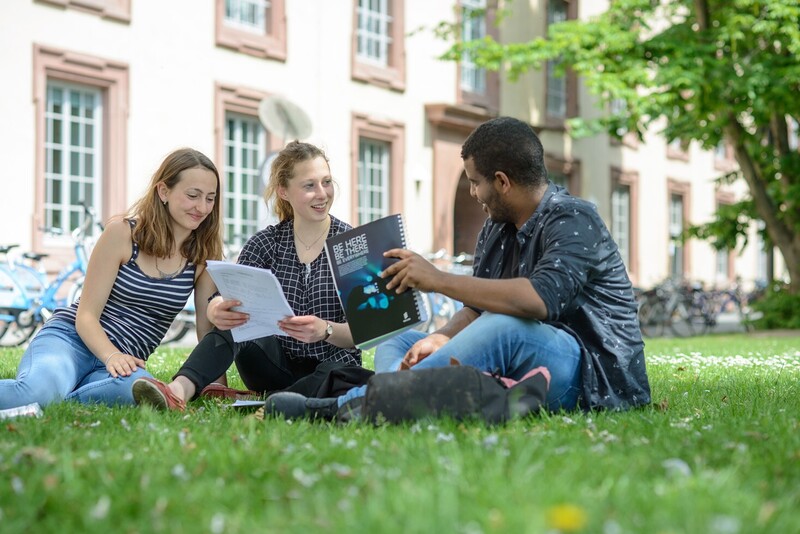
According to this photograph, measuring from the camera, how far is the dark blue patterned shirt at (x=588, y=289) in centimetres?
447

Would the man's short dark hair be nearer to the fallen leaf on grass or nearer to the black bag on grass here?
the black bag on grass

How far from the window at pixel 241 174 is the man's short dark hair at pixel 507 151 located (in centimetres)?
1272

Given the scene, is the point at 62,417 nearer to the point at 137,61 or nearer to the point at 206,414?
the point at 206,414

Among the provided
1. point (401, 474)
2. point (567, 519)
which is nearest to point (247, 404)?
point (401, 474)

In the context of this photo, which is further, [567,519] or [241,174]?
[241,174]

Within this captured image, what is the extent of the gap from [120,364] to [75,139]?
10487 mm

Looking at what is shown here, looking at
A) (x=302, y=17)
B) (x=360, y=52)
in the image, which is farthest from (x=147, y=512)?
(x=360, y=52)

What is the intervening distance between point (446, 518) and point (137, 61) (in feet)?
46.3

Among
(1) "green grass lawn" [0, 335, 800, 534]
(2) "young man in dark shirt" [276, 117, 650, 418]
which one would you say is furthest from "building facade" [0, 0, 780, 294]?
(1) "green grass lawn" [0, 335, 800, 534]

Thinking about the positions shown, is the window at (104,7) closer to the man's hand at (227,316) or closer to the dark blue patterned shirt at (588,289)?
the man's hand at (227,316)

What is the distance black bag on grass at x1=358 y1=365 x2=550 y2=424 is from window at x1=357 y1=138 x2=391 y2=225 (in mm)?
15687

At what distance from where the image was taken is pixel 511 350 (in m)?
4.55

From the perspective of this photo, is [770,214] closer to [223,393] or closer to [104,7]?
[104,7]

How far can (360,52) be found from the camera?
65.6 feet
